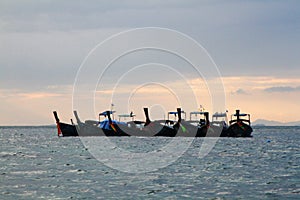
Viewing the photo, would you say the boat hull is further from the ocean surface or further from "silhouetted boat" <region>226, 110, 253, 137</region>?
the ocean surface

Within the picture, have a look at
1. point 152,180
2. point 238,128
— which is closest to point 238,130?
point 238,128

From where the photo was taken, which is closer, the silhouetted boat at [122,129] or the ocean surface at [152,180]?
the ocean surface at [152,180]

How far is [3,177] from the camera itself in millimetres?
51969

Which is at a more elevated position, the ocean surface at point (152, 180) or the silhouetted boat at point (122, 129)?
the silhouetted boat at point (122, 129)

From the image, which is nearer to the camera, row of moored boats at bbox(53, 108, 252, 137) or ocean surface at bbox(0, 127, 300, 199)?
ocean surface at bbox(0, 127, 300, 199)

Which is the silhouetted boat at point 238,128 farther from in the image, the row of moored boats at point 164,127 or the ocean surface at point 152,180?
the ocean surface at point 152,180

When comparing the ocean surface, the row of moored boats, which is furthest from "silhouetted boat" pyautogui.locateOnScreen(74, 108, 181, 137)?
the ocean surface

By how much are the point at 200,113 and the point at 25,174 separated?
107150mm

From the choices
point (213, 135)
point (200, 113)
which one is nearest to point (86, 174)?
point (213, 135)

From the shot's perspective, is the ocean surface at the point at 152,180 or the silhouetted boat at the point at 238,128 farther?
the silhouetted boat at the point at 238,128

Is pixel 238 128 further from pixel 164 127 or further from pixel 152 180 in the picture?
pixel 152 180

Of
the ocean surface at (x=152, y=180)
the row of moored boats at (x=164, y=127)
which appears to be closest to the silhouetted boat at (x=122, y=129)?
the row of moored boats at (x=164, y=127)

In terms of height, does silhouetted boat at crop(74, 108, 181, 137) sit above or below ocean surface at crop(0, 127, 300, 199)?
above

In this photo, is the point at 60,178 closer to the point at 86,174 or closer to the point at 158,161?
the point at 86,174
